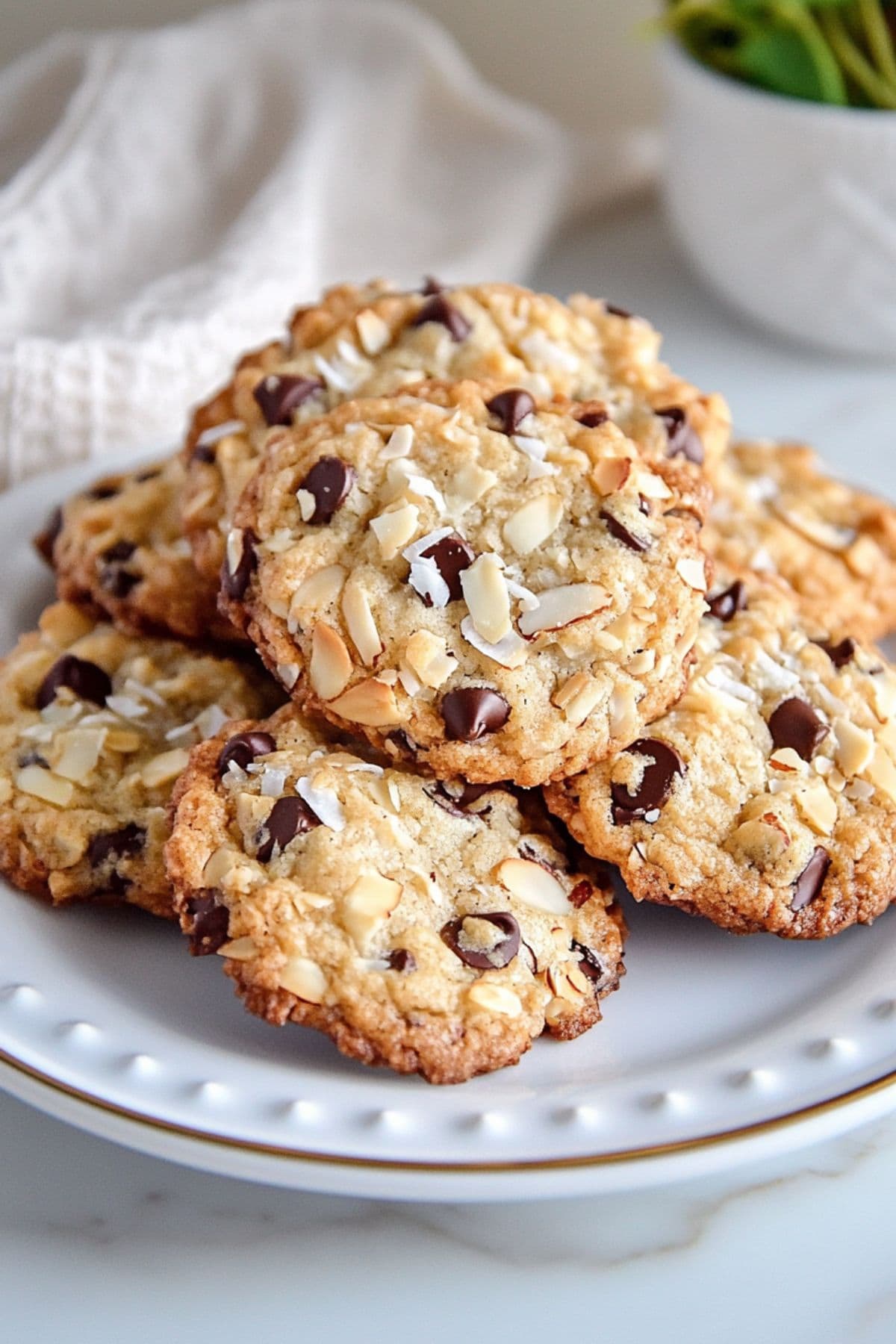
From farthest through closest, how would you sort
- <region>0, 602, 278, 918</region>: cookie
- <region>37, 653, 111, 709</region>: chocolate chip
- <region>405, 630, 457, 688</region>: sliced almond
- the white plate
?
<region>37, 653, 111, 709</region>: chocolate chip → <region>0, 602, 278, 918</region>: cookie → <region>405, 630, 457, 688</region>: sliced almond → the white plate

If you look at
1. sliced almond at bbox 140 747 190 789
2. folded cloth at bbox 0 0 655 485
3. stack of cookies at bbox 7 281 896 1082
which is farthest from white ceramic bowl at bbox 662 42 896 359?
sliced almond at bbox 140 747 190 789

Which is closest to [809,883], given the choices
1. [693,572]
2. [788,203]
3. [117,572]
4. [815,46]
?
[693,572]

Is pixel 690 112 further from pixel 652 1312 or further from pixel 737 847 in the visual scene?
pixel 652 1312

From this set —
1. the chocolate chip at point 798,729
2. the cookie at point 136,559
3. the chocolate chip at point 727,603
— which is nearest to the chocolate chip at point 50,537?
the cookie at point 136,559

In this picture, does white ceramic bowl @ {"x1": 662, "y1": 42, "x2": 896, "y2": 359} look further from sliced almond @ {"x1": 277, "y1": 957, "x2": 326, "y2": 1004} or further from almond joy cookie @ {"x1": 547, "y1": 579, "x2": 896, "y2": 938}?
sliced almond @ {"x1": 277, "y1": 957, "x2": 326, "y2": 1004}

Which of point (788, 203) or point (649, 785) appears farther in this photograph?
point (788, 203)

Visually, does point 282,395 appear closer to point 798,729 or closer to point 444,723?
point 444,723

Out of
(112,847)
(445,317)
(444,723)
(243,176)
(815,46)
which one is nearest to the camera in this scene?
(444,723)
